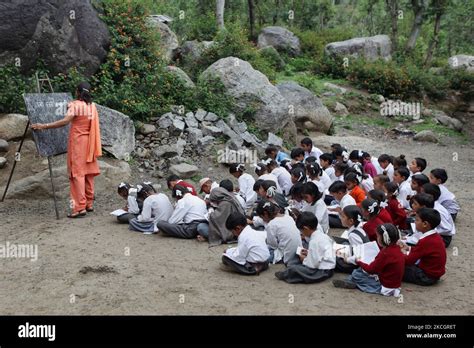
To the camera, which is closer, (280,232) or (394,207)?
(280,232)

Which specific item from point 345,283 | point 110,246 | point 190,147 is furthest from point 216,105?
point 345,283

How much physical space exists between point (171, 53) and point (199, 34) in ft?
12.3

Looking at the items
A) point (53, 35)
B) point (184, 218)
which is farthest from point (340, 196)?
point (53, 35)

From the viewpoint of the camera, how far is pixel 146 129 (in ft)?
37.1

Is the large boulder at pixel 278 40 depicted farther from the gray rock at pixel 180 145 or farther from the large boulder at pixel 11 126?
the large boulder at pixel 11 126

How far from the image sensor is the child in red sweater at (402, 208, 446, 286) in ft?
18.1

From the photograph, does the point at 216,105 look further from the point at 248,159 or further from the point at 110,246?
the point at 110,246

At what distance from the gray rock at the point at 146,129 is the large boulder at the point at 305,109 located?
17.2 ft

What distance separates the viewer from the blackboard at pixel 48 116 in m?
8.15

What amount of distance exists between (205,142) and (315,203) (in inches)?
201

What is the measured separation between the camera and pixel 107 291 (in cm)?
537

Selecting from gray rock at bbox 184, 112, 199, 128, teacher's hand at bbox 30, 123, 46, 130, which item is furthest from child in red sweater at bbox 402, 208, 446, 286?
gray rock at bbox 184, 112, 199, 128

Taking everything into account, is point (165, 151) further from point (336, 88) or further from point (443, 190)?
point (336, 88)

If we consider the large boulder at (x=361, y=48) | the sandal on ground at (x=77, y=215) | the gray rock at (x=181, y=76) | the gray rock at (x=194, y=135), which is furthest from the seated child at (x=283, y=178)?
the large boulder at (x=361, y=48)
